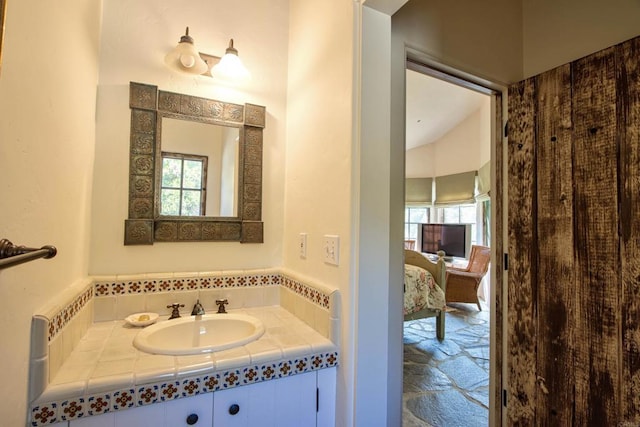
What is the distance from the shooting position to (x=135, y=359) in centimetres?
101

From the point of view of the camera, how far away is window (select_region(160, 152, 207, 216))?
59.2 inches

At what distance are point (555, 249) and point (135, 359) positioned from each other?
5.92 feet

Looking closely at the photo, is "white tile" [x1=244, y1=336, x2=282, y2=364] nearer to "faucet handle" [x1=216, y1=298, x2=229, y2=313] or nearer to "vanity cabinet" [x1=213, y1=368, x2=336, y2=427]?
"vanity cabinet" [x1=213, y1=368, x2=336, y2=427]

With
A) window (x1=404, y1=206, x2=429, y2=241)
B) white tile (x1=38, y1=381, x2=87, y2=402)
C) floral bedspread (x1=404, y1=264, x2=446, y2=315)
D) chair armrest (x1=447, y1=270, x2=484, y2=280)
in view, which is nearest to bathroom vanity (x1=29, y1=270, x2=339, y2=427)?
white tile (x1=38, y1=381, x2=87, y2=402)

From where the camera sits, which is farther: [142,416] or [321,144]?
[321,144]

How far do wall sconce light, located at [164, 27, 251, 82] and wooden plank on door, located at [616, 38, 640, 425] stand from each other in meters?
1.68

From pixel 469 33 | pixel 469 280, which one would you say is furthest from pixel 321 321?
pixel 469 280

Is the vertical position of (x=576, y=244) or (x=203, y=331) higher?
(x=576, y=244)

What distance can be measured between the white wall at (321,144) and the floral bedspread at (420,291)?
5.87ft

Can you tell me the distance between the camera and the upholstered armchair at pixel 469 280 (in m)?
4.39

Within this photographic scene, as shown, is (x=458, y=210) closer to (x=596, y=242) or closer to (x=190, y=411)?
(x=596, y=242)

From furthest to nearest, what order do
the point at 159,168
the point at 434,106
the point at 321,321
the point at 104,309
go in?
the point at 434,106 → the point at 159,168 → the point at 104,309 → the point at 321,321

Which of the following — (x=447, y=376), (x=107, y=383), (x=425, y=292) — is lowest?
(x=447, y=376)

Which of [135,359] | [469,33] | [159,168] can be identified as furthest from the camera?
[469,33]
